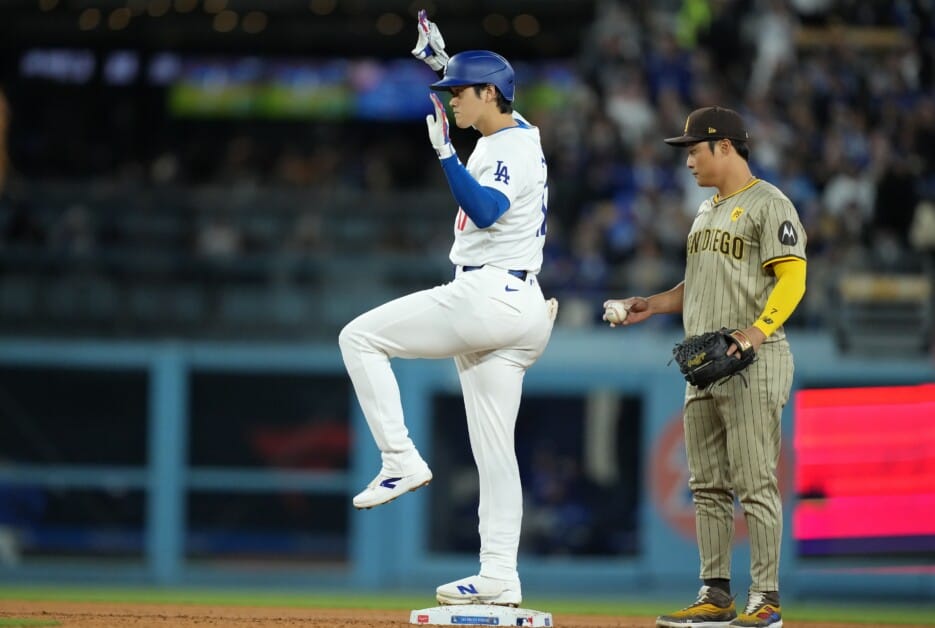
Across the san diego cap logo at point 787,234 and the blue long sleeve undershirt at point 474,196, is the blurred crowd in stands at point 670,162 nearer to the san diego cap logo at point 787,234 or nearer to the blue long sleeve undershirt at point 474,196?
the san diego cap logo at point 787,234

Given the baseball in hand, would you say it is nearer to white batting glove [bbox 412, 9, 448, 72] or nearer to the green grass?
white batting glove [bbox 412, 9, 448, 72]

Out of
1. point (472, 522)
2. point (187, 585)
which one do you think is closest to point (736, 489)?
point (472, 522)

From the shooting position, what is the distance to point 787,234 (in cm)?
488

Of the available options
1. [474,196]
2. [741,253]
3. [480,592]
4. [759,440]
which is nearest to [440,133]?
[474,196]

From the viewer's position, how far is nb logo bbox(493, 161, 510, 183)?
4965mm

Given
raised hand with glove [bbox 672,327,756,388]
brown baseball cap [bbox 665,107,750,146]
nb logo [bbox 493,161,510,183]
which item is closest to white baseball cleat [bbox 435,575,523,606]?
raised hand with glove [bbox 672,327,756,388]

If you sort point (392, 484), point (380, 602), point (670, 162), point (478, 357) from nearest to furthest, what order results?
point (392, 484) → point (478, 357) → point (380, 602) → point (670, 162)

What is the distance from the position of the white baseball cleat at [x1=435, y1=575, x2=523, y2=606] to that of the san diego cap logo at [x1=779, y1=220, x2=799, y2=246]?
5.18 ft

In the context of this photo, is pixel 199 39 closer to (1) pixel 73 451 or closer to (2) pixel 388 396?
(1) pixel 73 451

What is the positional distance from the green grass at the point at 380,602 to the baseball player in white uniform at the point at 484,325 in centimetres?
256

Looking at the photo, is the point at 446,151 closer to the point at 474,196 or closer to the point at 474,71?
the point at 474,196

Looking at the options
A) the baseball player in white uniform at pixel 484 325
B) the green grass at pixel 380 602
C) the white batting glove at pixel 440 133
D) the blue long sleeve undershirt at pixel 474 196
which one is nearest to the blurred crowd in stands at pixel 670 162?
the green grass at pixel 380 602

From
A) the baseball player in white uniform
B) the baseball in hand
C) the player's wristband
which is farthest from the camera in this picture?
the baseball in hand

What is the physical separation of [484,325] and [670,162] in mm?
7173
